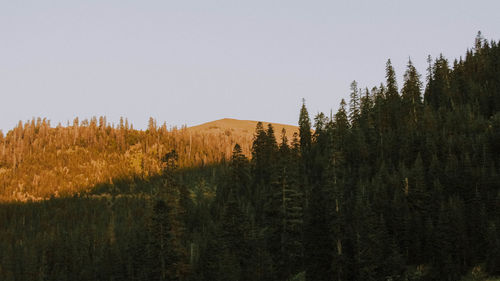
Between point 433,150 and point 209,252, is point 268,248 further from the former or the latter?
point 433,150

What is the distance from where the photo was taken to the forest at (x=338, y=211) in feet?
173

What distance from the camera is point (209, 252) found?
72.2 meters

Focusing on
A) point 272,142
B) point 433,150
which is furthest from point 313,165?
point 433,150

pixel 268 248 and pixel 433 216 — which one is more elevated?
pixel 433 216

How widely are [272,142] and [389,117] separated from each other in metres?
30.3

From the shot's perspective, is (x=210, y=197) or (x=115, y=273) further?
(x=210, y=197)

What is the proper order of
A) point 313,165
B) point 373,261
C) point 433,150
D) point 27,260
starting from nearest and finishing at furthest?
point 373,261
point 433,150
point 27,260
point 313,165

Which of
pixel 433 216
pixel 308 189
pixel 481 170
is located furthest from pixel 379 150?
pixel 433 216

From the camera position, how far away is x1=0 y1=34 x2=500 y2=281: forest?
5288 centimetres

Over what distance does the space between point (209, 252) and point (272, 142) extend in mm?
49023

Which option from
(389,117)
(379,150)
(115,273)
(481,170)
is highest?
(389,117)

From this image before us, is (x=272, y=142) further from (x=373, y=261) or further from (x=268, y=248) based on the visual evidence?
(x=373, y=261)

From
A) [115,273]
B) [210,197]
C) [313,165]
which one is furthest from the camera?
[210,197]

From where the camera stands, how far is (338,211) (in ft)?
165
